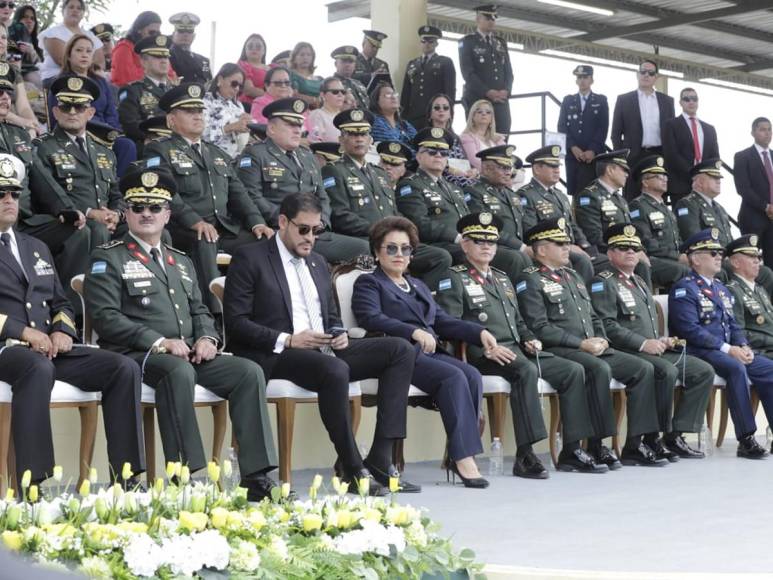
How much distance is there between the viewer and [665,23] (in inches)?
581

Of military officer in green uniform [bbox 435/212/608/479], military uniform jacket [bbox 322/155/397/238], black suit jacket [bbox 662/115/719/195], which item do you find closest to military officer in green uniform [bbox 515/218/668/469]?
military officer in green uniform [bbox 435/212/608/479]

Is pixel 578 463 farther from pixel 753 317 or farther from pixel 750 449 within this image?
pixel 753 317

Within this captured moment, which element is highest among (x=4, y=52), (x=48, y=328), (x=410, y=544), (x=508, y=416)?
(x=4, y=52)

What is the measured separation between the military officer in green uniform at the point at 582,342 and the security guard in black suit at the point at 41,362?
273 centimetres

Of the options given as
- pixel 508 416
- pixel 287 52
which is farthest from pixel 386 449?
pixel 287 52

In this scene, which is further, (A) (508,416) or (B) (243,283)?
(A) (508,416)

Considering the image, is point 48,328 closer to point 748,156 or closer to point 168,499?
point 168,499

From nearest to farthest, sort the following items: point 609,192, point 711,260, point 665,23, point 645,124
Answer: point 711,260 < point 609,192 < point 645,124 < point 665,23

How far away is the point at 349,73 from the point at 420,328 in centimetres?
435

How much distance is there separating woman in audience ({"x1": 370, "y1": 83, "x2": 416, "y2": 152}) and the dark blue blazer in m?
3.39

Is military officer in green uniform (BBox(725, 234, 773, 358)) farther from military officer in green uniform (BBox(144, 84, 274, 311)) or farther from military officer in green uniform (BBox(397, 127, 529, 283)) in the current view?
military officer in green uniform (BBox(144, 84, 274, 311))

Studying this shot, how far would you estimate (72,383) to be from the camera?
4445mm

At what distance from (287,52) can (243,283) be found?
16.8 feet

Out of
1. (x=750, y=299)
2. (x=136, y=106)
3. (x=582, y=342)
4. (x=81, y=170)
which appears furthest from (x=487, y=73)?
(x=81, y=170)
